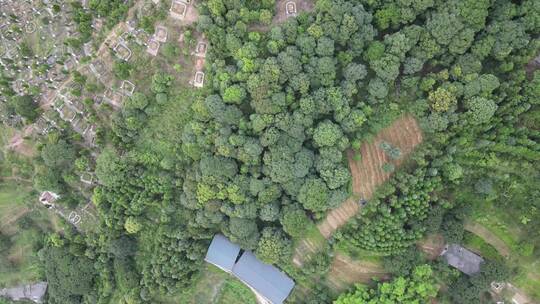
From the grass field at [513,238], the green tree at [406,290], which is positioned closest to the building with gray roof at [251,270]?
the green tree at [406,290]

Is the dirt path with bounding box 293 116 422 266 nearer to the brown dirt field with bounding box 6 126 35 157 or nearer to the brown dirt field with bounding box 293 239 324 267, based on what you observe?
the brown dirt field with bounding box 293 239 324 267

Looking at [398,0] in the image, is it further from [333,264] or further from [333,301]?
[333,301]

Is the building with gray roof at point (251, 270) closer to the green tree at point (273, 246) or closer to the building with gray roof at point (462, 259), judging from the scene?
the green tree at point (273, 246)

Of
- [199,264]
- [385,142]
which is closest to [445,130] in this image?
[385,142]

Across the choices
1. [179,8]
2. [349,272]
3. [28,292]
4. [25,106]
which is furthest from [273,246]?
[28,292]

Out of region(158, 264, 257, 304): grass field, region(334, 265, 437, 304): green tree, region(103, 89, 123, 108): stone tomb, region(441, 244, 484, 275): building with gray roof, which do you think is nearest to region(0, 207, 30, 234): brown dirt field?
region(103, 89, 123, 108): stone tomb

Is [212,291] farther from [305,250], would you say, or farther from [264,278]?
[305,250]

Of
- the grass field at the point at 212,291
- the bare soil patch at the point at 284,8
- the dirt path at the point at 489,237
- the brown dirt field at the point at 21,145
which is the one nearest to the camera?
the dirt path at the point at 489,237
